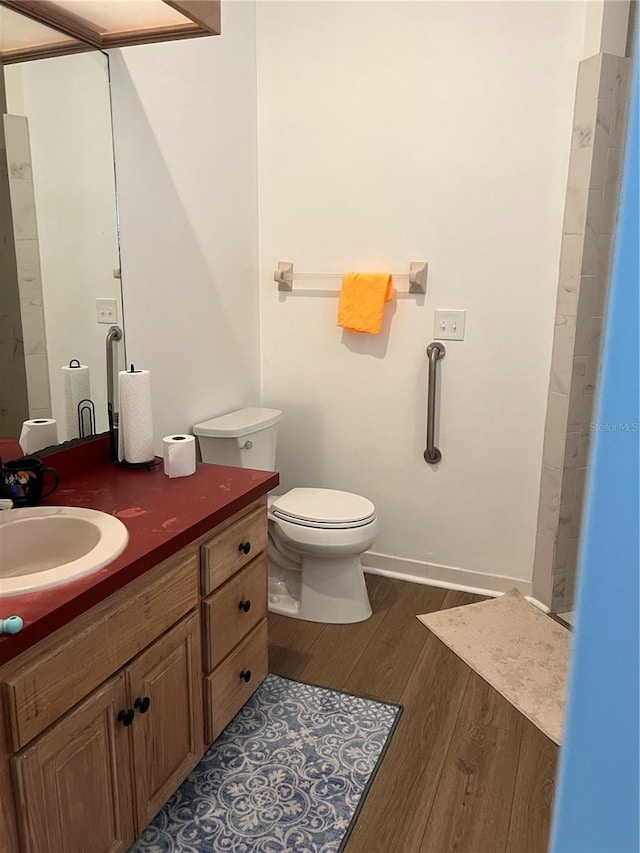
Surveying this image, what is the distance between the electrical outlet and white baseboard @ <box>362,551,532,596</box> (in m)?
1.66

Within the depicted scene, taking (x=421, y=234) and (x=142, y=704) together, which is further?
(x=421, y=234)

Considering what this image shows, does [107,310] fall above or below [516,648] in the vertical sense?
above

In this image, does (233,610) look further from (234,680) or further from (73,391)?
(73,391)

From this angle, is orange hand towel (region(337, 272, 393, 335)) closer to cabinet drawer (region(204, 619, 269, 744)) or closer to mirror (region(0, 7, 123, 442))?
mirror (region(0, 7, 123, 442))

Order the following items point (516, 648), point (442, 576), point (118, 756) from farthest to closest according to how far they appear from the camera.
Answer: point (442, 576) → point (516, 648) → point (118, 756)

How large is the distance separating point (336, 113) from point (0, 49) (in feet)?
4.93

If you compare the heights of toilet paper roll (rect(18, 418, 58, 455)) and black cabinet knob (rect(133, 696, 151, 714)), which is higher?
toilet paper roll (rect(18, 418, 58, 455))

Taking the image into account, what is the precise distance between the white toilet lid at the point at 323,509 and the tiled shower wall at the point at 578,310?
0.76 metres

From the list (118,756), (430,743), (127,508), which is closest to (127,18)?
(127,508)

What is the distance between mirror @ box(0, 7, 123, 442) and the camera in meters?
1.68

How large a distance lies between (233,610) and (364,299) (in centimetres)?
147

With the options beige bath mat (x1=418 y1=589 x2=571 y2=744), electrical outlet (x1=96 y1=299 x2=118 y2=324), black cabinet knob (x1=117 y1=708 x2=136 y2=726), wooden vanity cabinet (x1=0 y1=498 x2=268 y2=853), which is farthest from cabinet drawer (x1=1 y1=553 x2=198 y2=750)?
beige bath mat (x1=418 y1=589 x2=571 y2=744)

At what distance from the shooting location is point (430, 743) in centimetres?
193

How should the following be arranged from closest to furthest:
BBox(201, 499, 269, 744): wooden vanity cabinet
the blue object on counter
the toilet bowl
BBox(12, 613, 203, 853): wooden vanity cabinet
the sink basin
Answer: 1. the blue object on counter
2. BBox(12, 613, 203, 853): wooden vanity cabinet
3. the sink basin
4. BBox(201, 499, 269, 744): wooden vanity cabinet
5. the toilet bowl
